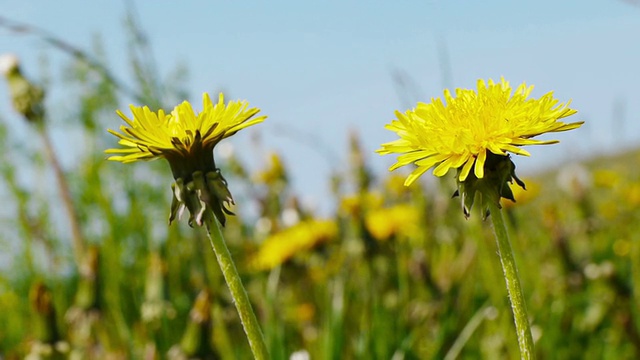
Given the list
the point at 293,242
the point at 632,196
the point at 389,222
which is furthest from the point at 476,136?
the point at 632,196

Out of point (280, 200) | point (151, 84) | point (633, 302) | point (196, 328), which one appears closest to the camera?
point (196, 328)

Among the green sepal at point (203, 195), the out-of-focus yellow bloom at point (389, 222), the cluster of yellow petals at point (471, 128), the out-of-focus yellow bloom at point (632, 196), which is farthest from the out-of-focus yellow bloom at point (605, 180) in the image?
the green sepal at point (203, 195)

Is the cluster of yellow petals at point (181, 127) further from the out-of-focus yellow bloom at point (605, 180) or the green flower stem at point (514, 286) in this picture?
the out-of-focus yellow bloom at point (605, 180)

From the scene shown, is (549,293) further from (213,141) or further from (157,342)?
(213,141)

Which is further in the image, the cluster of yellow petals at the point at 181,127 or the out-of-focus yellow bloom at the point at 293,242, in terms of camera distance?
the out-of-focus yellow bloom at the point at 293,242

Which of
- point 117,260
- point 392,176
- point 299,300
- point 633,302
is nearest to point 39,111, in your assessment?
point 117,260

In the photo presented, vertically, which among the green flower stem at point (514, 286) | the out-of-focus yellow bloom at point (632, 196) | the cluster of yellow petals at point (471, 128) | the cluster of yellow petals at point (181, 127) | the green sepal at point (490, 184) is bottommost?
the out-of-focus yellow bloom at point (632, 196)

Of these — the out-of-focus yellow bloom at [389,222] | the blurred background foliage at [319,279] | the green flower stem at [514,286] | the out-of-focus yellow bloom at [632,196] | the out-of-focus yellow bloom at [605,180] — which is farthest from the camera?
the out-of-focus yellow bloom at [605,180]

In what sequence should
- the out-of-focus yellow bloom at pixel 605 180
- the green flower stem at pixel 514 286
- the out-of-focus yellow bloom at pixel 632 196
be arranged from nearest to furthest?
the green flower stem at pixel 514 286 < the out-of-focus yellow bloom at pixel 632 196 < the out-of-focus yellow bloom at pixel 605 180
